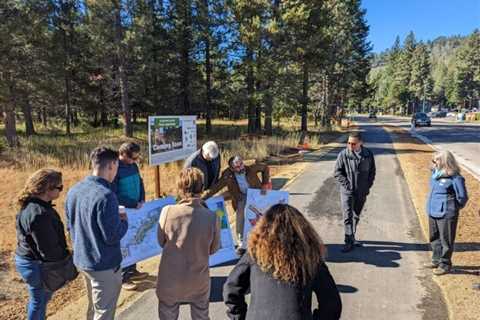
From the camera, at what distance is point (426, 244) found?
5926 millimetres

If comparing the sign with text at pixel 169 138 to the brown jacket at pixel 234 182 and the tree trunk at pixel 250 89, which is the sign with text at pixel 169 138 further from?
the tree trunk at pixel 250 89

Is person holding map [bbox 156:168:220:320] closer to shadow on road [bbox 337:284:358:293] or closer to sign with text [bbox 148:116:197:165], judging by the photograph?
shadow on road [bbox 337:284:358:293]

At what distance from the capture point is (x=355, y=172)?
5.50 meters

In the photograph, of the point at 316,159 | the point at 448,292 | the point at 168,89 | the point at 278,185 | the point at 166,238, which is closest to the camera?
the point at 166,238

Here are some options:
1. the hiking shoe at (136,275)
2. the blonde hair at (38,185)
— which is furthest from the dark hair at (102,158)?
the hiking shoe at (136,275)

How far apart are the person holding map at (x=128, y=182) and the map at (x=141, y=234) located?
137mm

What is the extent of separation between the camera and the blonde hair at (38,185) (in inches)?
114

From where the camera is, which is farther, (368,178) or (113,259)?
(368,178)

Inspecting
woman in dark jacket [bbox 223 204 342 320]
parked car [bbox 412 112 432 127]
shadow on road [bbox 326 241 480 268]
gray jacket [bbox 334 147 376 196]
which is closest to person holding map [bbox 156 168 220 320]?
woman in dark jacket [bbox 223 204 342 320]

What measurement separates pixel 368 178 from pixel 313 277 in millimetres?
4000

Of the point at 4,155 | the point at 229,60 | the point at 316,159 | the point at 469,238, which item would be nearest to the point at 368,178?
the point at 469,238

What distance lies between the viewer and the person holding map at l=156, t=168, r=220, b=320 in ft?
8.95

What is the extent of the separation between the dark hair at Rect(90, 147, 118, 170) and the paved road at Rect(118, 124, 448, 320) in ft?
6.39

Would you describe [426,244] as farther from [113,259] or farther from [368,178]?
[113,259]
